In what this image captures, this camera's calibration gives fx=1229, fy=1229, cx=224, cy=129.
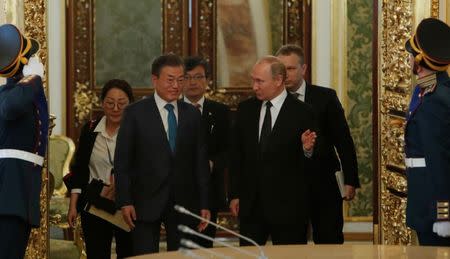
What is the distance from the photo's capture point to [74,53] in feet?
38.1

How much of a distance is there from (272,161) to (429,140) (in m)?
1.13

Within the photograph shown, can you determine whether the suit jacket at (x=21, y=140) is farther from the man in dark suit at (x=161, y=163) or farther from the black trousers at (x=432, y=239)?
the black trousers at (x=432, y=239)

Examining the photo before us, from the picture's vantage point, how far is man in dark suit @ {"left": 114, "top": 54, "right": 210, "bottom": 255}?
23.4 feet

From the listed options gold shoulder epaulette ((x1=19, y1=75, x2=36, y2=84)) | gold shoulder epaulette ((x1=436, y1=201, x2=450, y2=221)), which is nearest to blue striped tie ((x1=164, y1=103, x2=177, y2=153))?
gold shoulder epaulette ((x1=19, y1=75, x2=36, y2=84))

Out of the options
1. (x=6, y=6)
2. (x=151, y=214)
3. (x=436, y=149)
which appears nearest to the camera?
(x=436, y=149)

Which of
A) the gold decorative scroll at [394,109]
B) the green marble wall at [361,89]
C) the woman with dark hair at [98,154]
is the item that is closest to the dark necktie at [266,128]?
the gold decorative scroll at [394,109]

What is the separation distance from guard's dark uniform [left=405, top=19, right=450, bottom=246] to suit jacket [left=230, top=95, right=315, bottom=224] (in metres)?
0.81

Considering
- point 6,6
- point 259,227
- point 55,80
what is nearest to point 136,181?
point 259,227

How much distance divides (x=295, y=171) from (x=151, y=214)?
0.89m

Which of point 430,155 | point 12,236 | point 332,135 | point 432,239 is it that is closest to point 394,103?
point 332,135

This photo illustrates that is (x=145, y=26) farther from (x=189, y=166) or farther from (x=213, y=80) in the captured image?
Answer: (x=189, y=166)

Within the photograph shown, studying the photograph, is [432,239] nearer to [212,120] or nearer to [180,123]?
[180,123]

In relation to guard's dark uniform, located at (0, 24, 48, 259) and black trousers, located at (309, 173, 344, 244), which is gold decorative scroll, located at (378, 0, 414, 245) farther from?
guard's dark uniform, located at (0, 24, 48, 259)

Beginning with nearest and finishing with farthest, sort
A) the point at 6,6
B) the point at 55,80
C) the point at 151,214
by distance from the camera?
the point at 151,214 < the point at 6,6 < the point at 55,80
